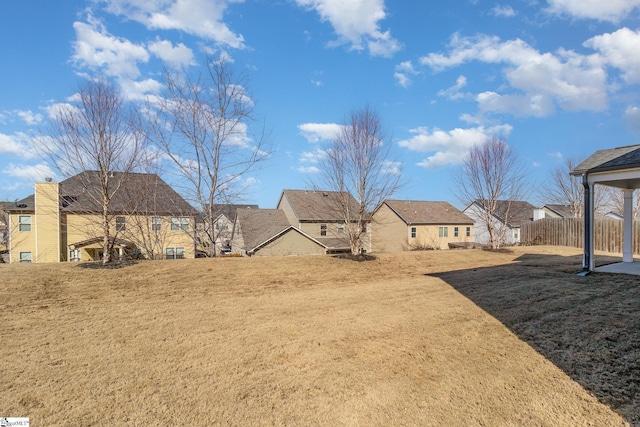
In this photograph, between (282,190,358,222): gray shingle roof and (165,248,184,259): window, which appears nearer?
(165,248,184,259): window

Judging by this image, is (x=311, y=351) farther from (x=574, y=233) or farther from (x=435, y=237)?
(x=435, y=237)

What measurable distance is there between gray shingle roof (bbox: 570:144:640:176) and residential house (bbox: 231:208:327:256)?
17.8 meters

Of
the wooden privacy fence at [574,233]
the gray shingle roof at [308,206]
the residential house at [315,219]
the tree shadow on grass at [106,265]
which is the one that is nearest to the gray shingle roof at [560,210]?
the wooden privacy fence at [574,233]

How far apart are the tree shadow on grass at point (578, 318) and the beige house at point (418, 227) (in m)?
21.4

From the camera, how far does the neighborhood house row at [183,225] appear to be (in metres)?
14.0

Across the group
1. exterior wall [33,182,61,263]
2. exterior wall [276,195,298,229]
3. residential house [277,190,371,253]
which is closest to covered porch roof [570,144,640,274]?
residential house [277,190,371,253]

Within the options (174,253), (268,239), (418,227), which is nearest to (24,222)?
(174,253)

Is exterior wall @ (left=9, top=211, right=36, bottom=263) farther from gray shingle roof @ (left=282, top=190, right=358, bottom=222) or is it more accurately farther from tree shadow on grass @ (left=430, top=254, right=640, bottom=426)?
tree shadow on grass @ (left=430, top=254, right=640, bottom=426)

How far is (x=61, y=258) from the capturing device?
68.8ft

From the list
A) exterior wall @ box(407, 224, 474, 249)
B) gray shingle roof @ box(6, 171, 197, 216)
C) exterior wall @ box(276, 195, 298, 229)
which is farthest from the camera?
exterior wall @ box(407, 224, 474, 249)

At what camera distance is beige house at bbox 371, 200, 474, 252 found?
104ft

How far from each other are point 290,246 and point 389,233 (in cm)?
1288

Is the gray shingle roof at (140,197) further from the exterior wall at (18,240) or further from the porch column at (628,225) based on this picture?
the porch column at (628,225)

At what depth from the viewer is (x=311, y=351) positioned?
4.46m
